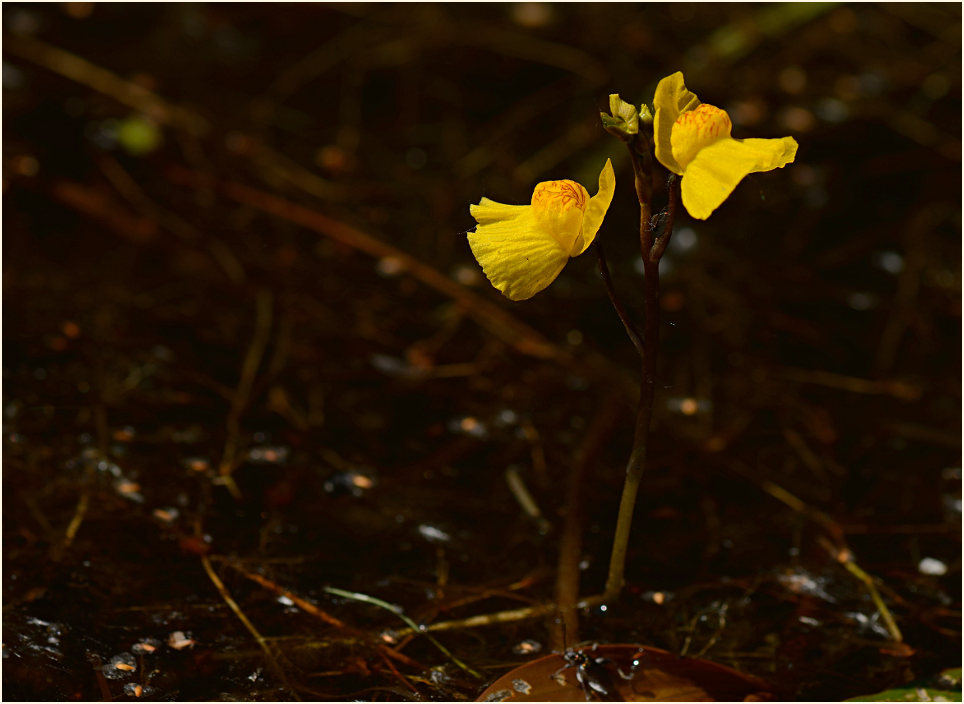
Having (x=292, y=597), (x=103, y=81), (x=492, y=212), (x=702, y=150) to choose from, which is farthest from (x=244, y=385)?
(x=103, y=81)

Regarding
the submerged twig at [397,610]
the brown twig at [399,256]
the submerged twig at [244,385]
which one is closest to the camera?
the submerged twig at [397,610]

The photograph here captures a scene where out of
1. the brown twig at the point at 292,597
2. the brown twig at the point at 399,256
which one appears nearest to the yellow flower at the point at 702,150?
the brown twig at the point at 292,597

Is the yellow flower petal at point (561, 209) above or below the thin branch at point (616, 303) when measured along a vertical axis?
above

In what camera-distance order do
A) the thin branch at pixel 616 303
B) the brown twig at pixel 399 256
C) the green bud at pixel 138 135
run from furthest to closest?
1. the green bud at pixel 138 135
2. the brown twig at pixel 399 256
3. the thin branch at pixel 616 303

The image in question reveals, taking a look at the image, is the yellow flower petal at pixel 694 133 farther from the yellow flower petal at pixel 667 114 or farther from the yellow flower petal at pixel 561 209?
Answer: the yellow flower petal at pixel 561 209

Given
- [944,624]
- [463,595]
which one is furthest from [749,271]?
[463,595]

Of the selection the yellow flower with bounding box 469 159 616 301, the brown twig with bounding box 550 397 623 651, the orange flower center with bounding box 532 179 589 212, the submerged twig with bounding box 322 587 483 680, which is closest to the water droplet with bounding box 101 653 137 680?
the submerged twig with bounding box 322 587 483 680

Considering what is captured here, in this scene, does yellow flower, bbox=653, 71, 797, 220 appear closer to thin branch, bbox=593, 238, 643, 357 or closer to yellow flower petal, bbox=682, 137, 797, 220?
yellow flower petal, bbox=682, 137, 797, 220
